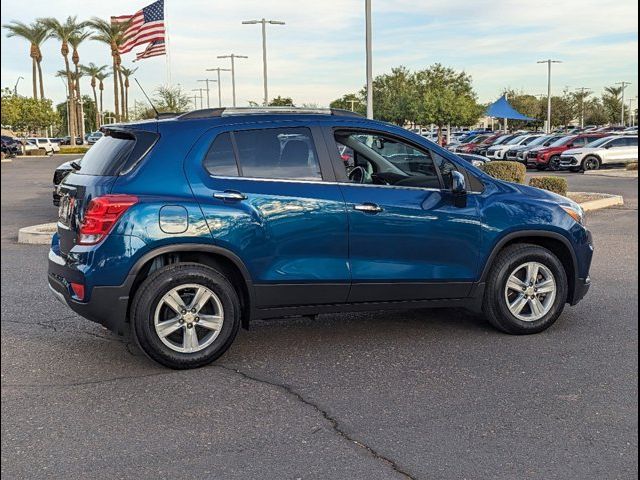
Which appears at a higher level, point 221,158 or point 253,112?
point 253,112

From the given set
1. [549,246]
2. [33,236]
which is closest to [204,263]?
[549,246]

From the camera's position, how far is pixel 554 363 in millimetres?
5328

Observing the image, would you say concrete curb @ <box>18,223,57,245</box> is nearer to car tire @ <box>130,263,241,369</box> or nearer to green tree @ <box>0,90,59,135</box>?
car tire @ <box>130,263,241,369</box>

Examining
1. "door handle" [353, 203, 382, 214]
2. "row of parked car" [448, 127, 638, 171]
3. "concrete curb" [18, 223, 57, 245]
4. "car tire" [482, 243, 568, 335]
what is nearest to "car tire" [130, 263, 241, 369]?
"door handle" [353, 203, 382, 214]

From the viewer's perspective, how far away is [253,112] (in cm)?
558

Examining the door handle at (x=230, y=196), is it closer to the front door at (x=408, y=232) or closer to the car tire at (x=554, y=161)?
the front door at (x=408, y=232)

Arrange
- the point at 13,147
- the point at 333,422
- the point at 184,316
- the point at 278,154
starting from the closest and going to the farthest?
1. the point at 333,422
2. the point at 184,316
3. the point at 278,154
4. the point at 13,147

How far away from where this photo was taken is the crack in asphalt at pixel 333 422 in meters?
3.71

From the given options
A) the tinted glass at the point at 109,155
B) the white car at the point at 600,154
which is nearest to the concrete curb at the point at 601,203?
the tinted glass at the point at 109,155

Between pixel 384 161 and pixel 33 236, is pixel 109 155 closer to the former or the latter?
pixel 384 161

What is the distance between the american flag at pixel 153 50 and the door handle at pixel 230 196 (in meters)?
18.6

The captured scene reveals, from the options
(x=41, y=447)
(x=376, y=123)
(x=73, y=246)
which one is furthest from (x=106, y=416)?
(x=376, y=123)

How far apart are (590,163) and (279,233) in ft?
92.7

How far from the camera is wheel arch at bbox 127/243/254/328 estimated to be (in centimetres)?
504
